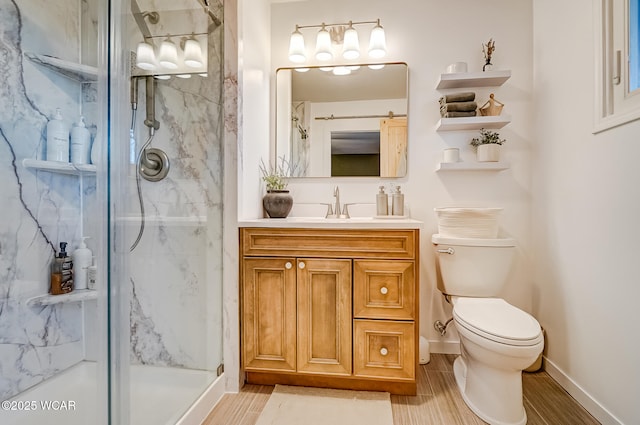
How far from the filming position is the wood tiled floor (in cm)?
143

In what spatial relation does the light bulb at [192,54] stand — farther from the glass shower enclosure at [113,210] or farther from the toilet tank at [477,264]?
the toilet tank at [477,264]

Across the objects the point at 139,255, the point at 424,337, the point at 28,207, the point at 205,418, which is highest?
the point at 28,207

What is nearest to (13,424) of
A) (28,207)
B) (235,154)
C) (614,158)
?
(28,207)

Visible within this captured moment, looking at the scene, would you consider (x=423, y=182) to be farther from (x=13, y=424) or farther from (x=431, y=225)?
(x=13, y=424)

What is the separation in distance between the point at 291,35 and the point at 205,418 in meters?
2.35

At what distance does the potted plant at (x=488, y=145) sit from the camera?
6.37ft

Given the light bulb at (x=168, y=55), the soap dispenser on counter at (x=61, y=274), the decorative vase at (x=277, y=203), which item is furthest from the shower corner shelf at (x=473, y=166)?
the soap dispenser on counter at (x=61, y=274)

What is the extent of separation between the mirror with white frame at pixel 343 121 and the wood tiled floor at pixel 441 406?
1.31 meters

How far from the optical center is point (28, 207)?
132 centimetres

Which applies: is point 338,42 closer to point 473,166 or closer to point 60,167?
point 473,166

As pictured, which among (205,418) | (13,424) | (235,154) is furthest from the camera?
(235,154)

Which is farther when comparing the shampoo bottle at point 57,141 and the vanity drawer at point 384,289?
the vanity drawer at point 384,289

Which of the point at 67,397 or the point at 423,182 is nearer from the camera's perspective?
the point at 67,397

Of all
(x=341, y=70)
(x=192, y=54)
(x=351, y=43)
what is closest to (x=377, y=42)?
(x=351, y=43)
